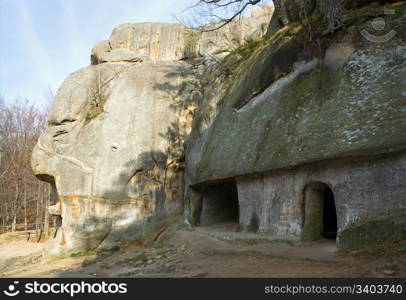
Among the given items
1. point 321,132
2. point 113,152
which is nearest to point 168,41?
point 113,152

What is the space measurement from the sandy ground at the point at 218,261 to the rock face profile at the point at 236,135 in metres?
0.55

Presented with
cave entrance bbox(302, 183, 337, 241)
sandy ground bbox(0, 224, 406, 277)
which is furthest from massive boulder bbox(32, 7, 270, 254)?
cave entrance bbox(302, 183, 337, 241)

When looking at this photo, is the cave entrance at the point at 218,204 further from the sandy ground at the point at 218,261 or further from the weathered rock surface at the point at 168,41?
the weathered rock surface at the point at 168,41

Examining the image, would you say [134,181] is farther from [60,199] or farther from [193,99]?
[193,99]

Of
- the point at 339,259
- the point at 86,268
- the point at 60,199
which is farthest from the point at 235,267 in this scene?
the point at 60,199

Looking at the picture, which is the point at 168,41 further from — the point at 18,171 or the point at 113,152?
the point at 18,171

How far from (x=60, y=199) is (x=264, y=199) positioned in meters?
8.93

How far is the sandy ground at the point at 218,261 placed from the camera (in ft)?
20.4

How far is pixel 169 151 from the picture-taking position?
1520 cm

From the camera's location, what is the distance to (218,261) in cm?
857

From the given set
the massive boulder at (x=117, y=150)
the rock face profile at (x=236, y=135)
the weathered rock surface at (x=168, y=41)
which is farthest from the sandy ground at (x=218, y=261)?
the weathered rock surface at (x=168, y=41)

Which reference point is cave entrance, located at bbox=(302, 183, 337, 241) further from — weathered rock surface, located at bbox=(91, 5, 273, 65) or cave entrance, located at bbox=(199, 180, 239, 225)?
weathered rock surface, located at bbox=(91, 5, 273, 65)

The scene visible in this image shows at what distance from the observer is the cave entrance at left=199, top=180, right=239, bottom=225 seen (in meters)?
13.0

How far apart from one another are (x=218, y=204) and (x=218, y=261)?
4925 millimetres
